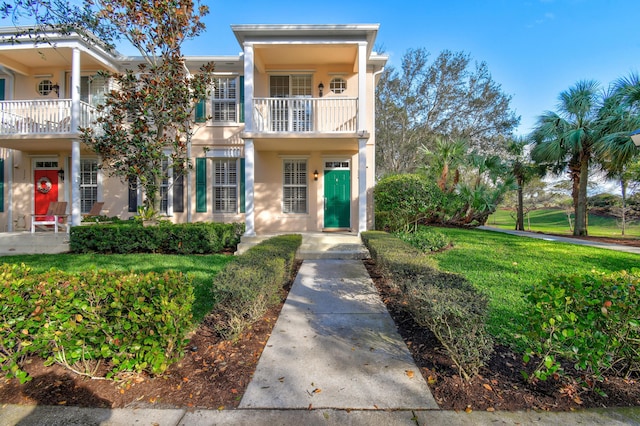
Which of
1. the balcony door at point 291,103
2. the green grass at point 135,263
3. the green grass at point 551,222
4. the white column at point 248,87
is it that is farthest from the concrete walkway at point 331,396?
the green grass at point 551,222

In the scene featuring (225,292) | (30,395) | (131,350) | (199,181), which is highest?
(199,181)

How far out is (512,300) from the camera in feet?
15.0

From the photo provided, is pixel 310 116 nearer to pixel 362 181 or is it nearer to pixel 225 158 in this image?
pixel 362 181

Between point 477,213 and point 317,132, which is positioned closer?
point 317,132

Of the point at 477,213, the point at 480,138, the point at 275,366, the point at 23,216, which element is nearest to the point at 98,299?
the point at 275,366

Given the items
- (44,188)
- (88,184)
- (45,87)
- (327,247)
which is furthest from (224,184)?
(45,87)

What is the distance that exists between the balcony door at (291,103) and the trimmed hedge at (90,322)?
7711mm

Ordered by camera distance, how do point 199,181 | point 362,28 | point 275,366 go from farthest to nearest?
point 199,181
point 362,28
point 275,366

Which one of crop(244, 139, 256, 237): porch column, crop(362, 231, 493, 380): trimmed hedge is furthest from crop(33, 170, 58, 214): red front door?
crop(362, 231, 493, 380): trimmed hedge

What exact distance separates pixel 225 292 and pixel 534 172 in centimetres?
1581

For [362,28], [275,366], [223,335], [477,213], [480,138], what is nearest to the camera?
[275,366]

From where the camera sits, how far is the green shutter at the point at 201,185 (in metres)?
11.1

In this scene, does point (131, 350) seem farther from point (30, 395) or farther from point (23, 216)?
point (23, 216)

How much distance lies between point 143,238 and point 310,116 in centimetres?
625
